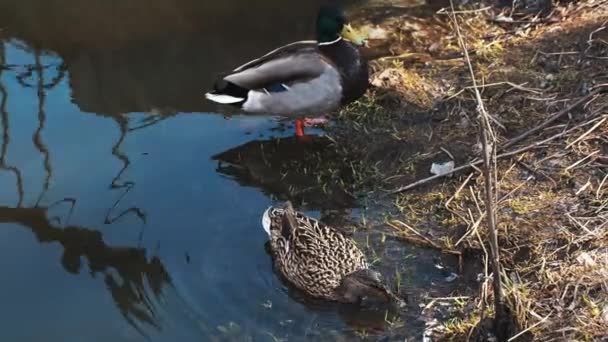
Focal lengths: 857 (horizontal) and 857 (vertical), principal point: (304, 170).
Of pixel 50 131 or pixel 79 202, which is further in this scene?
pixel 50 131

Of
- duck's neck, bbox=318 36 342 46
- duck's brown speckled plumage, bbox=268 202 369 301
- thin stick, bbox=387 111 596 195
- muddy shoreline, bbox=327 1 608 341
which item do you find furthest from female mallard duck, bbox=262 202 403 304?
duck's neck, bbox=318 36 342 46

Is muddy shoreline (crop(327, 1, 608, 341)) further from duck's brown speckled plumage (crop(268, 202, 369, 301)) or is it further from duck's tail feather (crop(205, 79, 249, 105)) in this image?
duck's tail feather (crop(205, 79, 249, 105))

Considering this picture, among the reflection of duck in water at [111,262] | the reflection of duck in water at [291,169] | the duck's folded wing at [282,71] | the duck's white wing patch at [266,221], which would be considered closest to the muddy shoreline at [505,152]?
the reflection of duck in water at [291,169]

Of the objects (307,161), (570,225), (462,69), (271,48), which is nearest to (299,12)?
(271,48)

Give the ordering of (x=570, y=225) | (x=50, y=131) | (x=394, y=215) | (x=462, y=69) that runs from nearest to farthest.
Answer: (x=570, y=225) < (x=394, y=215) < (x=50, y=131) < (x=462, y=69)

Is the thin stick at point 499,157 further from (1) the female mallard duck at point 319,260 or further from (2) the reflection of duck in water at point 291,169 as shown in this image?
(1) the female mallard duck at point 319,260

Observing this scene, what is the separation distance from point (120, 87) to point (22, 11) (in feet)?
5.95

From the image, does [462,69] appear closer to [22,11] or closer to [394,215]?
[394,215]

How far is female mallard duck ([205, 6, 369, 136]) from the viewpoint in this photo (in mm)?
5441

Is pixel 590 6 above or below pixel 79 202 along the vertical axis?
above

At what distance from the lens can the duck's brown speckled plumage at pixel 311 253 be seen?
4.16m

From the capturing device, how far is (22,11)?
24.3ft

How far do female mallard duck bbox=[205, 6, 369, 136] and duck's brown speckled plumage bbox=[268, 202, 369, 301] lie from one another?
1.19 metres

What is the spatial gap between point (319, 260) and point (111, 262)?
3.51ft
